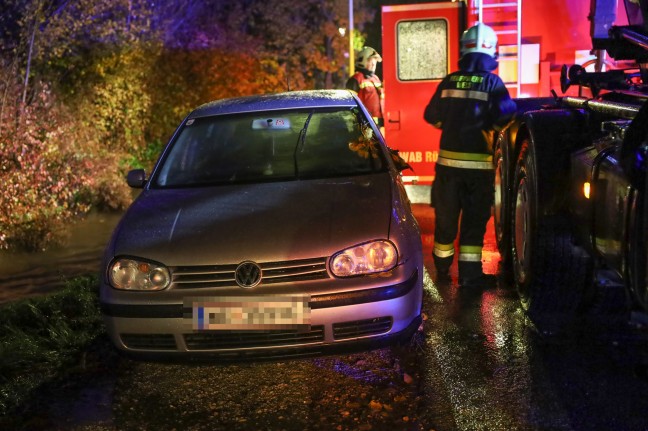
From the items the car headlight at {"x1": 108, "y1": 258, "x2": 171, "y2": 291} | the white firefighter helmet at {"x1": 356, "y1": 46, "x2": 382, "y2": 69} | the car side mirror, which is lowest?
the car headlight at {"x1": 108, "y1": 258, "x2": 171, "y2": 291}

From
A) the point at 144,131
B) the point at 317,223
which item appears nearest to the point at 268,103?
the point at 317,223

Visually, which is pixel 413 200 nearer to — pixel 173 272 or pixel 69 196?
pixel 69 196

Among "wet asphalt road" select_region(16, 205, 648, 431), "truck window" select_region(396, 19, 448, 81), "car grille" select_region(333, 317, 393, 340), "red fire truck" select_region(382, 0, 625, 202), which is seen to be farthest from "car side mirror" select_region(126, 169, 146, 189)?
"truck window" select_region(396, 19, 448, 81)

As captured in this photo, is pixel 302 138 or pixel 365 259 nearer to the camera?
pixel 365 259

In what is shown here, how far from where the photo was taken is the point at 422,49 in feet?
27.8

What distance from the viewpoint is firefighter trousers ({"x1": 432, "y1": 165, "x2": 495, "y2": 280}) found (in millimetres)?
5750

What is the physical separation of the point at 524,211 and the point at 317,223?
69.1 inches

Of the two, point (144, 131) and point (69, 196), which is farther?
point (144, 131)

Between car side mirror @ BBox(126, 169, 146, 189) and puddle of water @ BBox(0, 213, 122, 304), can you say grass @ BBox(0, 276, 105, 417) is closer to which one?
puddle of water @ BBox(0, 213, 122, 304)

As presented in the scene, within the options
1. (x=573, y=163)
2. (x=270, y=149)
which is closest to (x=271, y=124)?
→ (x=270, y=149)

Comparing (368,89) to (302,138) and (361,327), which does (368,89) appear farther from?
(361,327)

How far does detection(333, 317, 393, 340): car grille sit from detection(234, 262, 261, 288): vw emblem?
1.46 ft

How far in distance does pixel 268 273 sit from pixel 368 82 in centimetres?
613

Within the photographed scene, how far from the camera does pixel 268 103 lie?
551 centimetres
